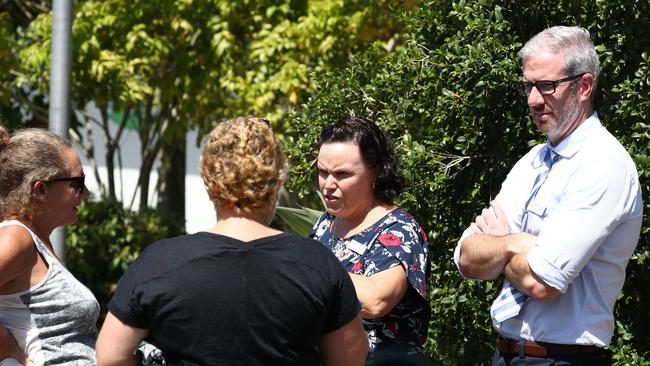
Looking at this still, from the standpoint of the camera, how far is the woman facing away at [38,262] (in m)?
3.54

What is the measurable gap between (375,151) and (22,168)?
1.33m

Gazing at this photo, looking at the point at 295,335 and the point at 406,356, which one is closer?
the point at 295,335

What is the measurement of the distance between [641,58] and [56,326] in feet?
9.09

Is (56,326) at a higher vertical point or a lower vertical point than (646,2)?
lower

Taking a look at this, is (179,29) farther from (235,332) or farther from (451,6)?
(235,332)

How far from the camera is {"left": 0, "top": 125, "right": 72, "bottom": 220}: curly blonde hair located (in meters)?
3.66

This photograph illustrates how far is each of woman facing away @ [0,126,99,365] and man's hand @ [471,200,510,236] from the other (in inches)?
56.9

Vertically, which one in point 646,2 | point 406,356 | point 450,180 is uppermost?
point 646,2

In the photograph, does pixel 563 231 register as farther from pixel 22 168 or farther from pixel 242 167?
pixel 22 168

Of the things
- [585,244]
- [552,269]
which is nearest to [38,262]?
[552,269]

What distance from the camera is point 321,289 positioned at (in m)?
2.94

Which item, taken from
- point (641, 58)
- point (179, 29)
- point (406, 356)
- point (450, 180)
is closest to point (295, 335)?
point (406, 356)

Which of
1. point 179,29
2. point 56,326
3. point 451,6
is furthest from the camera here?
point 179,29

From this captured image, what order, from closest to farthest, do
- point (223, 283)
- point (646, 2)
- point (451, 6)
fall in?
point (223, 283) < point (646, 2) < point (451, 6)
